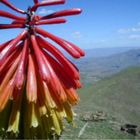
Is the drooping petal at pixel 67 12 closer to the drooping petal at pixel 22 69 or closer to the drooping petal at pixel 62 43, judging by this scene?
the drooping petal at pixel 62 43

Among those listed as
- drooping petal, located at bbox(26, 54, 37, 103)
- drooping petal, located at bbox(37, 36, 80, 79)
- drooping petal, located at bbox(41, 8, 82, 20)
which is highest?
drooping petal, located at bbox(41, 8, 82, 20)

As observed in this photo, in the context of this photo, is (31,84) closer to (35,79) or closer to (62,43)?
(35,79)

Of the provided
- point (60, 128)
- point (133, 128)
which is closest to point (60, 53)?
point (60, 128)

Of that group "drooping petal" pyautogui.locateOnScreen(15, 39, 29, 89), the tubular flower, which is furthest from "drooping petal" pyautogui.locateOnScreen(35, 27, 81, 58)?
"drooping petal" pyautogui.locateOnScreen(15, 39, 29, 89)

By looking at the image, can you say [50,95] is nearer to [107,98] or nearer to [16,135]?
[16,135]

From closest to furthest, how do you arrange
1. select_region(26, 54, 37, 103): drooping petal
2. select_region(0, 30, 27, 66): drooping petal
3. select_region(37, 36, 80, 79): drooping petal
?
select_region(26, 54, 37, 103): drooping petal
select_region(0, 30, 27, 66): drooping petal
select_region(37, 36, 80, 79): drooping petal

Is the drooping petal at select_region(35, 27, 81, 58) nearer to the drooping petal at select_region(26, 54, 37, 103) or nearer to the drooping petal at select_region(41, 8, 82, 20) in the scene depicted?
the drooping petal at select_region(41, 8, 82, 20)

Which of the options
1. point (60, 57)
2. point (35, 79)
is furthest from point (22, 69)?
point (60, 57)

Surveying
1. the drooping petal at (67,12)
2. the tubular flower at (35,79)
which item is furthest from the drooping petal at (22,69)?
the drooping petal at (67,12)
